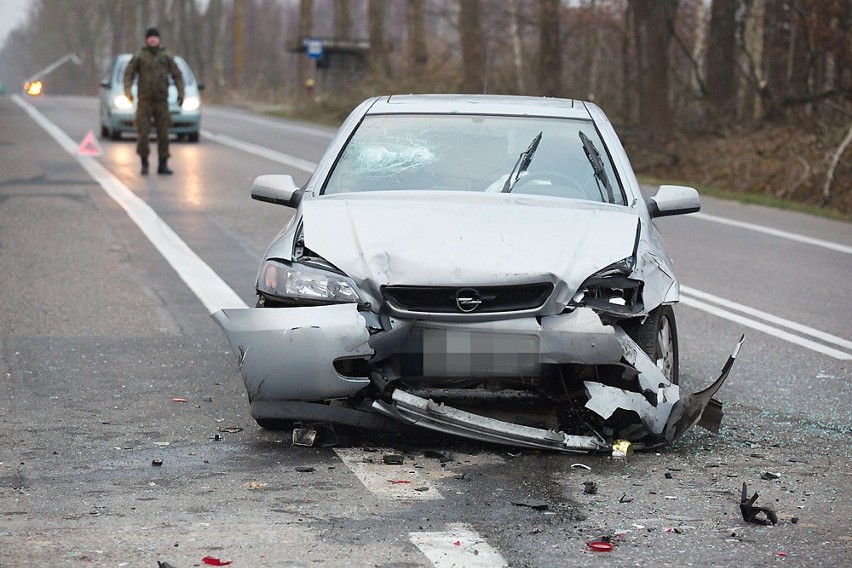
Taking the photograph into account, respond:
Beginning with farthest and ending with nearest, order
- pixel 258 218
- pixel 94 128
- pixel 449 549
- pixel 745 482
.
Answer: pixel 94 128, pixel 258 218, pixel 745 482, pixel 449 549

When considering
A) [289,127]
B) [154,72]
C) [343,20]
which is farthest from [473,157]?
[343,20]

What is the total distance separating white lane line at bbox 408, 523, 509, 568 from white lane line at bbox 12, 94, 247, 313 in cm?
498

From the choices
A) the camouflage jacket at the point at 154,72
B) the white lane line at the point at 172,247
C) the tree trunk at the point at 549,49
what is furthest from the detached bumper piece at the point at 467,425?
the tree trunk at the point at 549,49

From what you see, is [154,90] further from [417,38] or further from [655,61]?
[417,38]

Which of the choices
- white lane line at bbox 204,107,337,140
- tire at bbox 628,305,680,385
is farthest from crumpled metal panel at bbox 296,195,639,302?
white lane line at bbox 204,107,337,140

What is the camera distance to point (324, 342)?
18.2 feet

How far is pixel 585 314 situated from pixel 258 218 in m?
9.69

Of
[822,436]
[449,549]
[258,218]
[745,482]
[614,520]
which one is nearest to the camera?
[449,549]

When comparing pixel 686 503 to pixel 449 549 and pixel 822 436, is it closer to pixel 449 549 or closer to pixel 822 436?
pixel 449 549

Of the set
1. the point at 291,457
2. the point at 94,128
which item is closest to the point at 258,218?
the point at 291,457

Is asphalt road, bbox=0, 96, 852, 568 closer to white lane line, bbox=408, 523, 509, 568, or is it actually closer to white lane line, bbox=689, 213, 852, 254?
white lane line, bbox=408, 523, 509, 568

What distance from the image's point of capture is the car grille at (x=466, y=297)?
18.0ft

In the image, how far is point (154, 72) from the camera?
19.5 meters

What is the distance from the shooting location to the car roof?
7.33m
